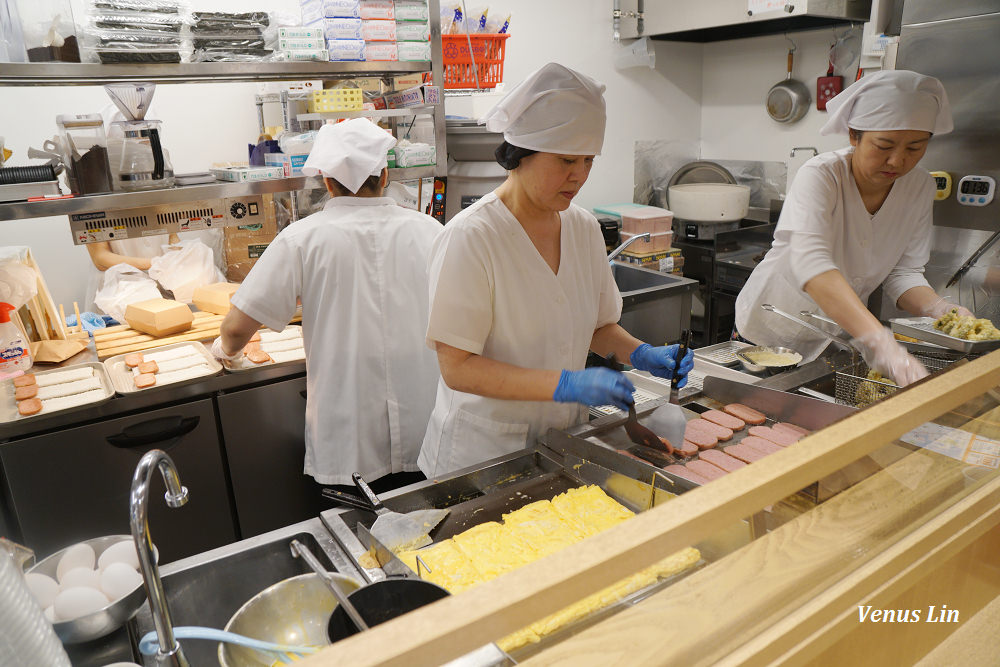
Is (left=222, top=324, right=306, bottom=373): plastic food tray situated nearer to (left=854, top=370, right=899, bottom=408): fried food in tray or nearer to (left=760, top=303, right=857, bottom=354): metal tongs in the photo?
(left=760, top=303, right=857, bottom=354): metal tongs

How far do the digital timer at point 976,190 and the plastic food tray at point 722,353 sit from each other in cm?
107

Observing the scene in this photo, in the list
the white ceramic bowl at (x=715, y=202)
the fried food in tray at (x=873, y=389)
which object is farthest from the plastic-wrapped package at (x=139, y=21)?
the white ceramic bowl at (x=715, y=202)

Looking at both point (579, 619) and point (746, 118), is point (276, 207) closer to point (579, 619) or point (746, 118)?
point (579, 619)

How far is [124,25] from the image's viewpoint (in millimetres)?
2410

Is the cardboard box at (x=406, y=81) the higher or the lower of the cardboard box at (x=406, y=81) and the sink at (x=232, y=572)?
the higher

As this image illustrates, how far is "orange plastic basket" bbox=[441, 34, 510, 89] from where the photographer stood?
10.8ft

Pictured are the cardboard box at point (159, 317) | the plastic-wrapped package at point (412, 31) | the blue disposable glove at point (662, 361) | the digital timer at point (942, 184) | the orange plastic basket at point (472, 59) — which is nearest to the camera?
the blue disposable glove at point (662, 361)

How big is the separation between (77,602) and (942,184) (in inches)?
123

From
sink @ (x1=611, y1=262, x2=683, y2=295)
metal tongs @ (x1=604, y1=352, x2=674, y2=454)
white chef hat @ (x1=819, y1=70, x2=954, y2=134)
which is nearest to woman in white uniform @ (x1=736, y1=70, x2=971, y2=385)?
white chef hat @ (x1=819, y1=70, x2=954, y2=134)

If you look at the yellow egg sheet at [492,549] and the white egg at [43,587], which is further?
the yellow egg sheet at [492,549]

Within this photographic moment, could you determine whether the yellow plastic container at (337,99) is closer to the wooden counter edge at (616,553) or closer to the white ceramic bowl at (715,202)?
the white ceramic bowl at (715,202)

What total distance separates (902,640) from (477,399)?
1073 mm

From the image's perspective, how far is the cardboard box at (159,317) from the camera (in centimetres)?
280

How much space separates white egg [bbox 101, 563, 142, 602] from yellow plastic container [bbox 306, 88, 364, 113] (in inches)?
90.9
